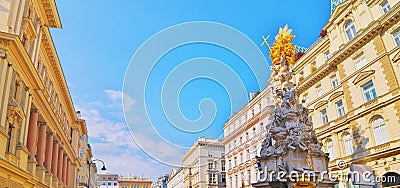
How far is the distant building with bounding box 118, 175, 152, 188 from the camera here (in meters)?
134

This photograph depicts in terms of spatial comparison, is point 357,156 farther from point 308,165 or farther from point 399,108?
point 308,165

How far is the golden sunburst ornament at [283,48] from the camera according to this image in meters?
24.4

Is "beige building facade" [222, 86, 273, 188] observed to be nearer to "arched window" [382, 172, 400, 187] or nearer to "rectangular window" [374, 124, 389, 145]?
"rectangular window" [374, 124, 389, 145]

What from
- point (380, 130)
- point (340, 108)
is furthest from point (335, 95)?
point (380, 130)

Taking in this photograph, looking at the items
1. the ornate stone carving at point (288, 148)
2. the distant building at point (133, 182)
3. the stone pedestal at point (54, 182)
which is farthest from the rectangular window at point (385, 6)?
the distant building at point (133, 182)

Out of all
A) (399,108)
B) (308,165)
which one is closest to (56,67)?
(308,165)

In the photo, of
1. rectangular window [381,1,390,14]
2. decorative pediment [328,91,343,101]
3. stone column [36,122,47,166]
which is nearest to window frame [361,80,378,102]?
decorative pediment [328,91,343,101]

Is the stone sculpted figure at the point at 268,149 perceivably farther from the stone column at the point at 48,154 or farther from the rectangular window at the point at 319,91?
the stone column at the point at 48,154

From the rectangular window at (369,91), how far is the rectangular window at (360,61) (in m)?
2.01

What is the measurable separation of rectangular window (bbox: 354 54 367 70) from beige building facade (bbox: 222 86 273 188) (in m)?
13.0

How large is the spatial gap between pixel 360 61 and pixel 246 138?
23.8m

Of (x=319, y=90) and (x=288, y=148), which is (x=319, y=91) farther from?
(x=288, y=148)

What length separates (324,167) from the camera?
19.7 metres

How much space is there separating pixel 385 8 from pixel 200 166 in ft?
164
